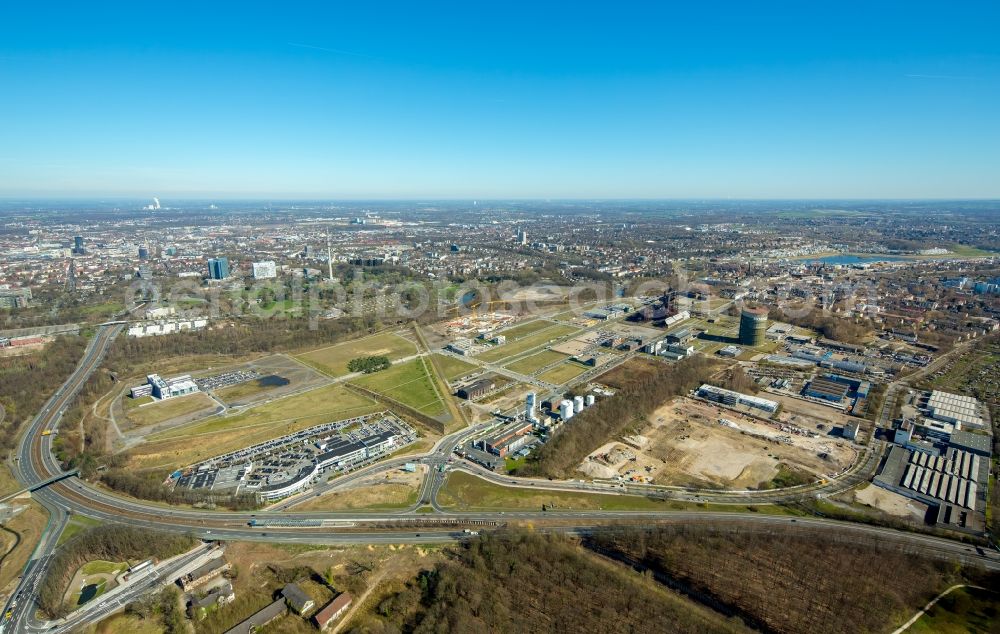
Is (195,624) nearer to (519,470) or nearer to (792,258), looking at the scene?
(519,470)

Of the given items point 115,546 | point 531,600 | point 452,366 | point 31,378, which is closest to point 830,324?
point 452,366

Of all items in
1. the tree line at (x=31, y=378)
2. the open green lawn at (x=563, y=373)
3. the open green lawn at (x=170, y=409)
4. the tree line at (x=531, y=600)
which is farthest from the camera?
the open green lawn at (x=563, y=373)

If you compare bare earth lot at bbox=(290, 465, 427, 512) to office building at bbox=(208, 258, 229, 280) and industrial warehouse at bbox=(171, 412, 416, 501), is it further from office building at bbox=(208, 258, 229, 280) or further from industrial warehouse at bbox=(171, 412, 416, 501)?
office building at bbox=(208, 258, 229, 280)

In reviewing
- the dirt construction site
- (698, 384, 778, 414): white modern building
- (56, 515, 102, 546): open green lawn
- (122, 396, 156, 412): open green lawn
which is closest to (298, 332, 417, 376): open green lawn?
(122, 396, 156, 412): open green lawn

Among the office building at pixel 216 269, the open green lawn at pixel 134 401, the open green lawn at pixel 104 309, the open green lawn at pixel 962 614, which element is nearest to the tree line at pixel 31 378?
the open green lawn at pixel 134 401

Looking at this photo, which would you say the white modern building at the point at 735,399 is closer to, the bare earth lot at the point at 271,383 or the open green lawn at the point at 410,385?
the open green lawn at the point at 410,385

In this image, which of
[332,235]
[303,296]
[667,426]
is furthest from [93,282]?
[667,426]
